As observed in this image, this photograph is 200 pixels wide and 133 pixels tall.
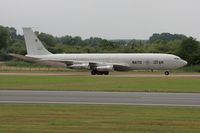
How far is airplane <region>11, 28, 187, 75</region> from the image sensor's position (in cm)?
7538

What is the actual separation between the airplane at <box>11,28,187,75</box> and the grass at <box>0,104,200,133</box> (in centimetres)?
5234

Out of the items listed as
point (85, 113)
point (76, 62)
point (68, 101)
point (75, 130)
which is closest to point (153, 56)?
point (76, 62)

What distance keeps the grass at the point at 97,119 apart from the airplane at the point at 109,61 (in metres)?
52.3

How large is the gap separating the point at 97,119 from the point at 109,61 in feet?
196

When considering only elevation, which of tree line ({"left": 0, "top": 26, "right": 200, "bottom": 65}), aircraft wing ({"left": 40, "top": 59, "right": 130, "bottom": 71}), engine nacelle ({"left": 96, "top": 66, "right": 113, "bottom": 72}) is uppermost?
tree line ({"left": 0, "top": 26, "right": 200, "bottom": 65})

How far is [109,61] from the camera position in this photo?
77.8m

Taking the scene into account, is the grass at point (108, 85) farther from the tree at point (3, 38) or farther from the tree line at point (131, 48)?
the tree at point (3, 38)

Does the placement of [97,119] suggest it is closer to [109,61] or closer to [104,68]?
[104,68]

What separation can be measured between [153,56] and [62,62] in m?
12.3

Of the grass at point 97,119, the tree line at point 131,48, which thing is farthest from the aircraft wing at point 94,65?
the grass at point 97,119

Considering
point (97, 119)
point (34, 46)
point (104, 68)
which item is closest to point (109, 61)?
point (104, 68)

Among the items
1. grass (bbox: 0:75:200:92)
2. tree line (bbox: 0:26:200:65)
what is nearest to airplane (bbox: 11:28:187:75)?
tree line (bbox: 0:26:200:65)

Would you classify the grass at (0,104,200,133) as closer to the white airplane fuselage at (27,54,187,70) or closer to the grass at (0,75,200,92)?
the grass at (0,75,200,92)

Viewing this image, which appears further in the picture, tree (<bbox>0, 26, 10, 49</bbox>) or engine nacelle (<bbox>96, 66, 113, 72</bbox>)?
tree (<bbox>0, 26, 10, 49</bbox>)
